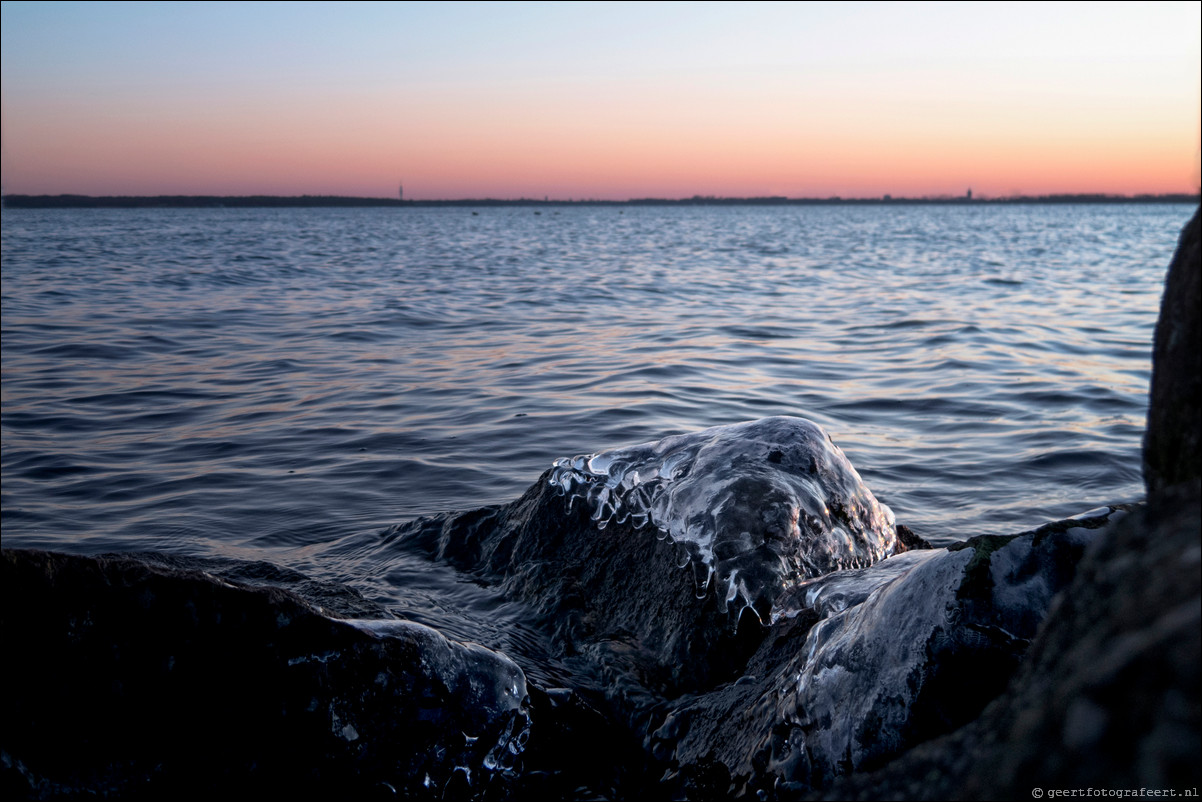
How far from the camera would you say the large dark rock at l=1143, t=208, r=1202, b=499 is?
4.29ft

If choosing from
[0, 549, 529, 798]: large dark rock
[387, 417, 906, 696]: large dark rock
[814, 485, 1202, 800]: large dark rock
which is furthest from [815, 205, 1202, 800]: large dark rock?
[387, 417, 906, 696]: large dark rock

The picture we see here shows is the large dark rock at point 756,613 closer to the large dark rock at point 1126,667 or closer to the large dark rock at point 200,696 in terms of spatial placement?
the large dark rock at point 200,696

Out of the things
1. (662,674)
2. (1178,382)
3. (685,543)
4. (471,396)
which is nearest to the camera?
(1178,382)

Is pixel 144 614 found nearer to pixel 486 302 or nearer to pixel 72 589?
pixel 72 589

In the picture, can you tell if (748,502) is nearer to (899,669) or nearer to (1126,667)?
(899,669)

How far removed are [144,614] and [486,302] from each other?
1509cm

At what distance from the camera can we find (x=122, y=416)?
26.4 feet

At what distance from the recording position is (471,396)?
9.05 meters

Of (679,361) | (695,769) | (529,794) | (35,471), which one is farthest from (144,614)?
(679,361)

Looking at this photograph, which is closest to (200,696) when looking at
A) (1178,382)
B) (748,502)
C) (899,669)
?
(899,669)

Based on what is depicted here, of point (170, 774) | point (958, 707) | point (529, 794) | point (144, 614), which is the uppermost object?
point (144, 614)

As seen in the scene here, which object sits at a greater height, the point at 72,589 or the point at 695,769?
the point at 72,589

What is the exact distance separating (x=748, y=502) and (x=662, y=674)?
79cm

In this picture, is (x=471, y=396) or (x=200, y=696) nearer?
(x=200, y=696)
